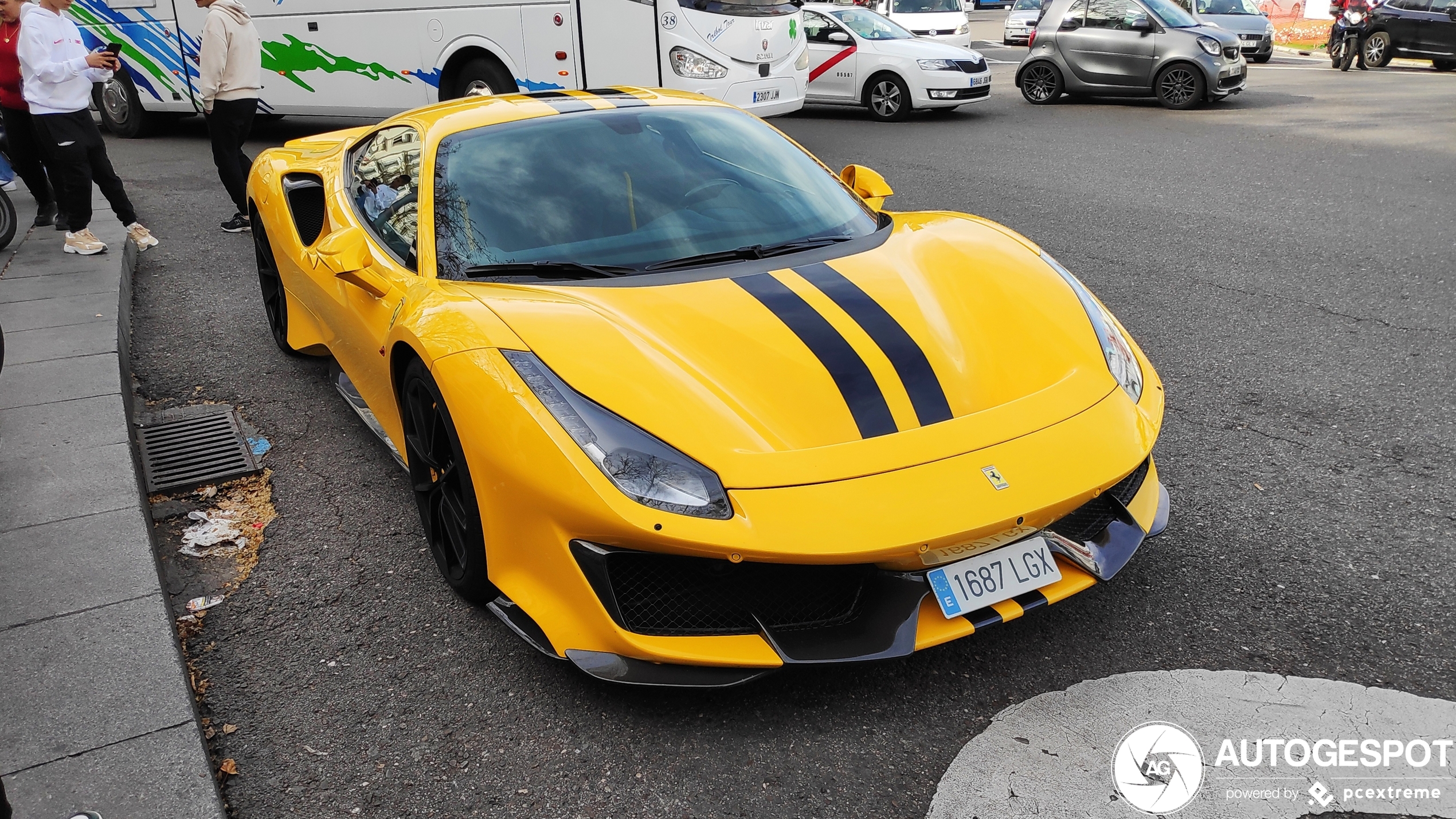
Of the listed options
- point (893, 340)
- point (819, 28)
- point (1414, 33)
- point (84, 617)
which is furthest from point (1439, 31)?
point (84, 617)

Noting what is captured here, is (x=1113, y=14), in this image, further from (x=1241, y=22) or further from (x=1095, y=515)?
(x=1095, y=515)

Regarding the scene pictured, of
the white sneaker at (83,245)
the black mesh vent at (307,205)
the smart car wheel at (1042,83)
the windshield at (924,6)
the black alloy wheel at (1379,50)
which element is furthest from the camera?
the windshield at (924,6)

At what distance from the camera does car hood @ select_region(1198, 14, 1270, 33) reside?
18812 mm

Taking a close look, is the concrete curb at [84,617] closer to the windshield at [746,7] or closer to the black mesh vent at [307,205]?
the black mesh vent at [307,205]

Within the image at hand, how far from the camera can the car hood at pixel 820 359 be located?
7.95ft

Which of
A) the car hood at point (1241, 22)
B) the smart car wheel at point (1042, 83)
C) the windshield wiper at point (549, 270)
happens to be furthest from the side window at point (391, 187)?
the car hood at point (1241, 22)

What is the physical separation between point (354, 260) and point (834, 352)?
1.68 meters

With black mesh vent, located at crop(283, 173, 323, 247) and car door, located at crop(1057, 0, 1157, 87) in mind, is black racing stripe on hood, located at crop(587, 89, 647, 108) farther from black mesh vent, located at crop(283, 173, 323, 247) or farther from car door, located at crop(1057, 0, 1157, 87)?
car door, located at crop(1057, 0, 1157, 87)

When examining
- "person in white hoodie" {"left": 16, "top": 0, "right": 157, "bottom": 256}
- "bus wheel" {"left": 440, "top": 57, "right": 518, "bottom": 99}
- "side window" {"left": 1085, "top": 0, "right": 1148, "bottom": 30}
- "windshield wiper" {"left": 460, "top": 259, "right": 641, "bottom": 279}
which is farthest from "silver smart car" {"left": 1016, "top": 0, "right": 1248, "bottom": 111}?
"windshield wiper" {"left": 460, "top": 259, "right": 641, "bottom": 279}

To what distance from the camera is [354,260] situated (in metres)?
3.41

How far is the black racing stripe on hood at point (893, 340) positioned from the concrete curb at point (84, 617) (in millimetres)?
1775

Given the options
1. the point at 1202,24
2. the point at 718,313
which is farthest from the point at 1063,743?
the point at 1202,24

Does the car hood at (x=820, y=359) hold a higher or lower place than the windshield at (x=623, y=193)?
lower

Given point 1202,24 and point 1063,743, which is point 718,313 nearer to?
point 1063,743
